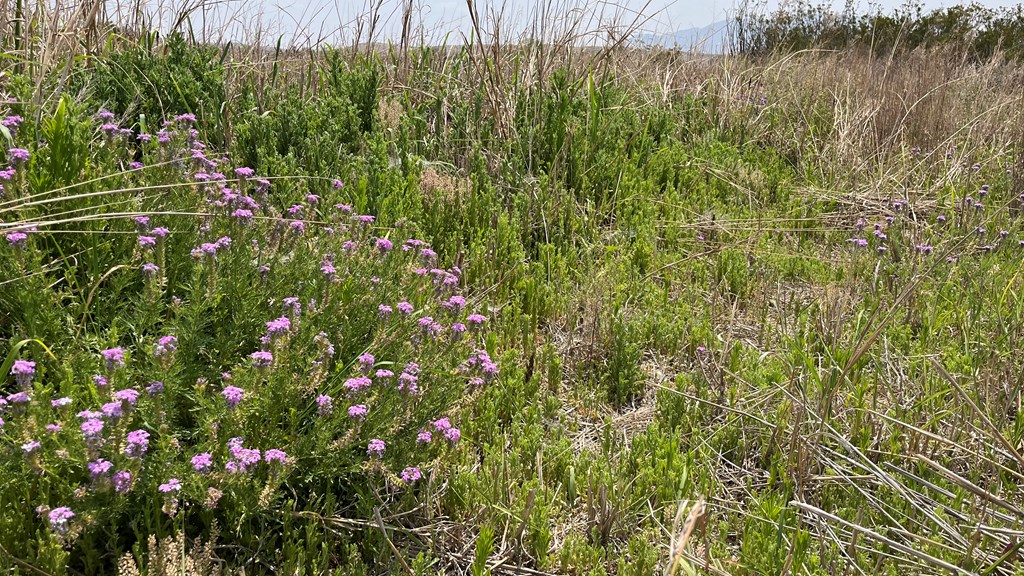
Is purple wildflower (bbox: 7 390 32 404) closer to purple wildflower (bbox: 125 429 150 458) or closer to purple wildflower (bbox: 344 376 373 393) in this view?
purple wildflower (bbox: 125 429 150 458)

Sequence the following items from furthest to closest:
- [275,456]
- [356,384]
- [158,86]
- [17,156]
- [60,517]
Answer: [158,86] < [17,156] < [356,384] < [275,456] < [60,517]

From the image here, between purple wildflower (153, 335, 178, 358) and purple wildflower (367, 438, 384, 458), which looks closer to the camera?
purple wildflower (153, 335, 178, 358)

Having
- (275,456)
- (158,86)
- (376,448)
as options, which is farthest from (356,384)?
(158,86)

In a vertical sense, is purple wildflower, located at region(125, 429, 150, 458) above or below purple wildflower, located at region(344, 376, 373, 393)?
below

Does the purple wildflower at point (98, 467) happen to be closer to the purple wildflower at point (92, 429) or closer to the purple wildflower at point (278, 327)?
the purple wildflower at point (92, 429)

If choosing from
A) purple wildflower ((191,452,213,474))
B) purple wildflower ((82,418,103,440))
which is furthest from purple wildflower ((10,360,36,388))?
purple wildflower ((191,452,213,474))

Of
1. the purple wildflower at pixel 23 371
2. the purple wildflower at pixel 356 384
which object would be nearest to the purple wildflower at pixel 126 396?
the purple wildflower at pixel 23 371

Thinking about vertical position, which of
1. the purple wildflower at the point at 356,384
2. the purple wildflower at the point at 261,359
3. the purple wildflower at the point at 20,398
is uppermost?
the purple wildflower at the point at 261,359

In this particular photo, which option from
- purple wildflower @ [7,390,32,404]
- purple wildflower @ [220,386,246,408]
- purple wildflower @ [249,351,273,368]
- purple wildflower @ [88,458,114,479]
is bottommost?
purple wildflower @ [88,458,114,479]

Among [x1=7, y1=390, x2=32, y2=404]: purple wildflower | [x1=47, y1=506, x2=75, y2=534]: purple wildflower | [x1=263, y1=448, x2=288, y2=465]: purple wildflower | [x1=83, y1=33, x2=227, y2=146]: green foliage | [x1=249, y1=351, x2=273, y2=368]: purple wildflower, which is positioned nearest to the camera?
[x1=47, y1=506, x2=75, y2=534]: purple wildflower

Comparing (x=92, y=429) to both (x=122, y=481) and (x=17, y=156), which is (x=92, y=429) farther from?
(x=17, y=156)

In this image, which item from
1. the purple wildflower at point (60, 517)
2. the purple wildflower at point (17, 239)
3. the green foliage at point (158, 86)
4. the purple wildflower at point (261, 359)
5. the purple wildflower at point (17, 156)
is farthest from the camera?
the green foliage at point (158, 86)

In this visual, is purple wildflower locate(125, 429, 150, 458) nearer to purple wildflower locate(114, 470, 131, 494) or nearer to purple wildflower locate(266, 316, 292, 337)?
purple wildflower locate(114, 470, 131, 494)

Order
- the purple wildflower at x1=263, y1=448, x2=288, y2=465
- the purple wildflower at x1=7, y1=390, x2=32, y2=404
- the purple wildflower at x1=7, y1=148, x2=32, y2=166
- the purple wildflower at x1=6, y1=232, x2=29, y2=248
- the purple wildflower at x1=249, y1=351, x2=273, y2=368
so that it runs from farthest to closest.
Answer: the purple wildflower at x1=7, y1=148, x2=32, y2=166, the purple wildflower at x1=6, y1=232, x2=29, y2=248, the purple wildflower at x1=249, y1=351, x2=273, y2=368, the purple wildflower at x1=263, y1=448, x2=288, y2=465, the purple wildflower at x1=7, y1=390, x2=32, y2=404
